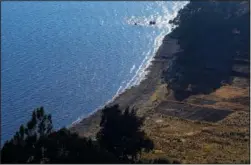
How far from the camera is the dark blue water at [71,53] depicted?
8719 cm

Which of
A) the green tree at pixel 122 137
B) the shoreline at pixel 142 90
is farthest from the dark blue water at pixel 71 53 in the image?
the green tree at pixel 122 137

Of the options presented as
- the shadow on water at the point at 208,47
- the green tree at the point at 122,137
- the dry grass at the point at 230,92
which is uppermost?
the shadow on water at the point at 208,47

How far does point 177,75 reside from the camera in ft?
320

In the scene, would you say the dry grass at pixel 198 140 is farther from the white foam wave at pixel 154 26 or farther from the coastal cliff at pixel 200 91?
the white foam wave at pixel 154 26

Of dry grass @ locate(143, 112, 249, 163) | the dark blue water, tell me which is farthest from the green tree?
the dark blue water

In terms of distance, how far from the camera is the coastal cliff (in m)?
66.8

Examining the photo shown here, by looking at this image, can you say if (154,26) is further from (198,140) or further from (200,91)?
(198,140)

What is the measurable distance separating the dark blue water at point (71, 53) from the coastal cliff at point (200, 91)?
16.1 feet

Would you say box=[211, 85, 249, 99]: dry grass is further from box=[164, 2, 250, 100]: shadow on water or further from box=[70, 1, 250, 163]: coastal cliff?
box=[164, 2, 250, 100]: shadow on water

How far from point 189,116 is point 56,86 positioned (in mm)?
27963

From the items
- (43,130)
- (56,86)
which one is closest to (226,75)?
(56,86)

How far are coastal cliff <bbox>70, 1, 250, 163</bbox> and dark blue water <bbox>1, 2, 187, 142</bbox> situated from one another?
490 cm

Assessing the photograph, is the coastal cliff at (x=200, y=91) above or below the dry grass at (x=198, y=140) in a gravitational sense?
above

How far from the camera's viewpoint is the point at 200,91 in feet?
297
